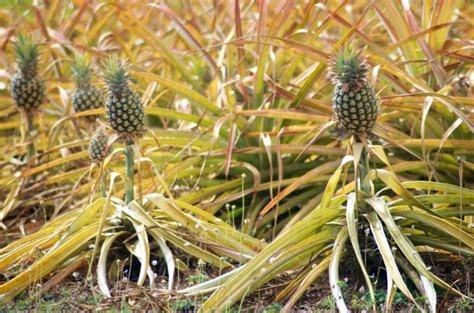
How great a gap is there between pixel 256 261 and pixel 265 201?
1.16m

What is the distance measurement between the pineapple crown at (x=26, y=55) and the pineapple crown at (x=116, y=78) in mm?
1227

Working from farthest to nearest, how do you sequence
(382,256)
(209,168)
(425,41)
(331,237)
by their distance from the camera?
(209,168)
(425,41)
(331,237)
(382,256)

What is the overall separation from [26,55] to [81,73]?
309 mm

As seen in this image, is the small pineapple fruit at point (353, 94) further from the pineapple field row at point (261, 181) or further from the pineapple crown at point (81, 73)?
the pineapple crown at point (81, 73)

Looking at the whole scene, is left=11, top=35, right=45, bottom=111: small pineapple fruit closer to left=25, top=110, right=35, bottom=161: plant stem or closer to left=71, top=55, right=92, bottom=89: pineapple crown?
left=25, top=110, right=35, bottom=161: plant stem

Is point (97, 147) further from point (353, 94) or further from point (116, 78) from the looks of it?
point (353, 94)

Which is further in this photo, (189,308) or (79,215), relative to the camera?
(79,215)

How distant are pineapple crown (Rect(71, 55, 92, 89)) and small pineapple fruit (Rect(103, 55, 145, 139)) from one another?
1.10m

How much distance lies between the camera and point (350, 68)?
3.18m

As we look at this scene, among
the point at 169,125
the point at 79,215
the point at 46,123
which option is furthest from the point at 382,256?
the point at 46,123

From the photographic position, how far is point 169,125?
18.3 feet

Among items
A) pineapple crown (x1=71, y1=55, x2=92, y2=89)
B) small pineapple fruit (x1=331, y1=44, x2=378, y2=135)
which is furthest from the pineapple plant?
pineapple crown (x1=71, y1=55, x2=92, y2=89)

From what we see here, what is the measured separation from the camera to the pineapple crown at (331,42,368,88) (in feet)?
10.4

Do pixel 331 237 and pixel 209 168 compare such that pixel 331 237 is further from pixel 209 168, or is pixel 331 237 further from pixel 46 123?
pixel 46 123
